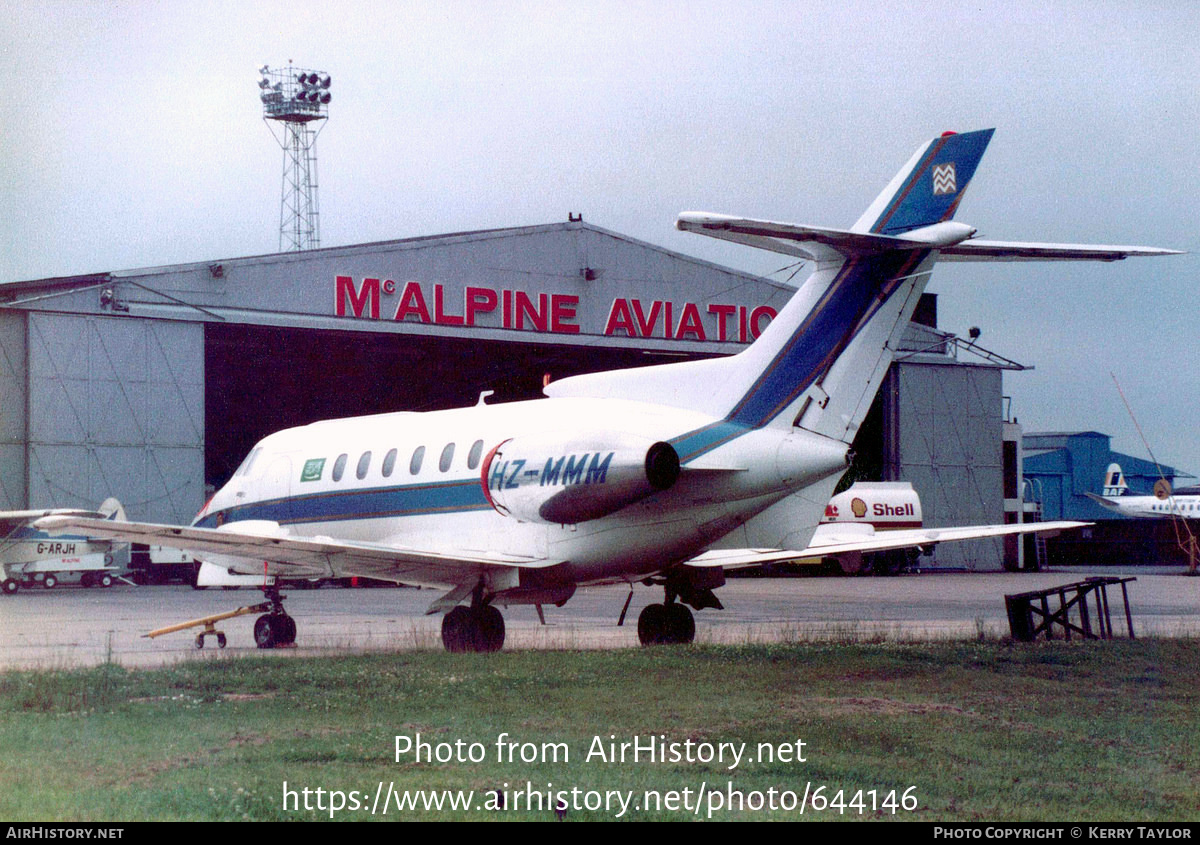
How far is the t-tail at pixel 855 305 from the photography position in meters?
14.7

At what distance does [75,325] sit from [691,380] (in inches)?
1065

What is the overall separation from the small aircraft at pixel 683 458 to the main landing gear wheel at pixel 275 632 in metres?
1.38

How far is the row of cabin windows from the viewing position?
56.7ft

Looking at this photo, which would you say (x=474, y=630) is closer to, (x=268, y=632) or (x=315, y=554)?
(x=315, y=554)

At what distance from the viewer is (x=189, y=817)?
6.91 meters

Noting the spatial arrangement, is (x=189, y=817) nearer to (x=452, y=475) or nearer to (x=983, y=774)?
(x=983, y=774)

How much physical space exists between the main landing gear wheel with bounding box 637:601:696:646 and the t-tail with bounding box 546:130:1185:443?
321 cm

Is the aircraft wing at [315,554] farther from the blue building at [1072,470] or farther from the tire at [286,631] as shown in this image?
the blue building at [1072,470]

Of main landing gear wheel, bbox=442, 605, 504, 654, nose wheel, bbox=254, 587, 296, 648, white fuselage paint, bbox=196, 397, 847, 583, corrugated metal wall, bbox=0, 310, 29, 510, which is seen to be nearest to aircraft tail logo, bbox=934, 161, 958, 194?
white fuselage paint, bbox=196, 397, 847, 583

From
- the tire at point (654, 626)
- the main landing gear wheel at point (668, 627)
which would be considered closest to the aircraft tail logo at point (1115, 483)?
the main landing gear wheel at point (668, 627)

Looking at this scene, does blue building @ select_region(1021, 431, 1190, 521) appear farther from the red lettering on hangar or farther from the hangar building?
the red lettering on hangar

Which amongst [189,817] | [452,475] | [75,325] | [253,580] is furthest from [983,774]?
[75,325]

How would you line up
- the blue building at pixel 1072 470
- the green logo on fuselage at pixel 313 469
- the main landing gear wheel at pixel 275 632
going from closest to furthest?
the main landing gear wheel at pixel 275 632, the green logo on fuselage at pixel 313 469, the blue building at pixel 1072 470

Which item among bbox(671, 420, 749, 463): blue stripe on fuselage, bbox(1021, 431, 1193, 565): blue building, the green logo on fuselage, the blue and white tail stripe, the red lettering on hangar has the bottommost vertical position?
bbox(1021, 431, 1193, 565): blue building
